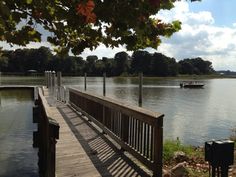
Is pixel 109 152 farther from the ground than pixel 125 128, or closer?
closer

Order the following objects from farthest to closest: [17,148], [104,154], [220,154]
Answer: [17,148], [104,154], [220,154]

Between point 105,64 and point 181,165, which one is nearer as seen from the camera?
point 181,165

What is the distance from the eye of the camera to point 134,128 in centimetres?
859

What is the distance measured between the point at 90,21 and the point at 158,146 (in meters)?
3.59

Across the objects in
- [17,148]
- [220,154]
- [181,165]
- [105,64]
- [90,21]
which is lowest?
[17,148]

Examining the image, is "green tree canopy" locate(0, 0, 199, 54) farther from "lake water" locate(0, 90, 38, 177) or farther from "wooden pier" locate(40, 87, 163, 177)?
"lake water" locate(0, 90, 38, 177)

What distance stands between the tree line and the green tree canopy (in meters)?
144

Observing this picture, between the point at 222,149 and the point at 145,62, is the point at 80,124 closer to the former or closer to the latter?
the point at 222,149

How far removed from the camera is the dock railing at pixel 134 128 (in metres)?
7.10

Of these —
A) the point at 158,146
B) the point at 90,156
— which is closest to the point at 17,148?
the point at 90,156

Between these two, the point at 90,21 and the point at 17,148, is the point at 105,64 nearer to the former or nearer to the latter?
the point at 17,148

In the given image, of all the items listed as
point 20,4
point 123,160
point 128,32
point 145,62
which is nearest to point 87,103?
point 123,160

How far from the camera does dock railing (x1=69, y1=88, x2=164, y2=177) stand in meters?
7.10

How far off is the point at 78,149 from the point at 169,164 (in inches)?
108
